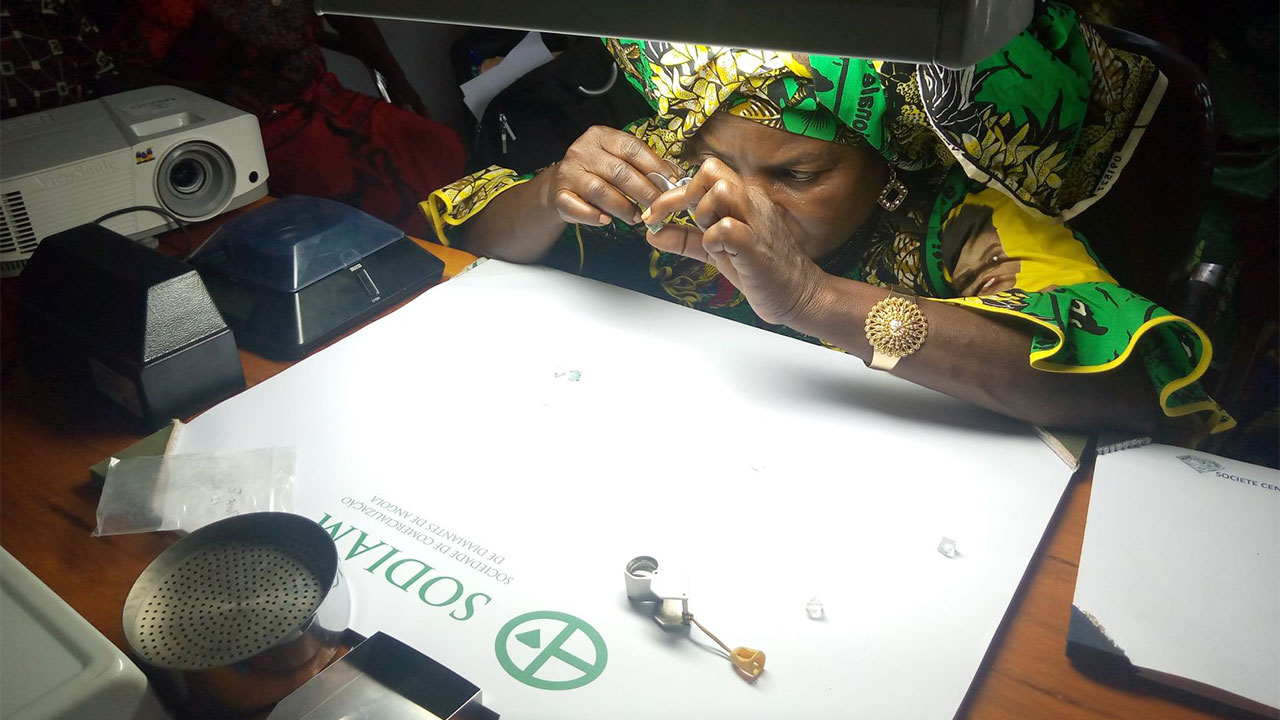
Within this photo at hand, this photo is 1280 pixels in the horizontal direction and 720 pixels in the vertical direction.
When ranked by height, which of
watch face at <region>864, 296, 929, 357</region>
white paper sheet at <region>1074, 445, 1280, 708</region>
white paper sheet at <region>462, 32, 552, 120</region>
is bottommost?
white paper sheet at <region>1074, 445, 1280, 708</region>

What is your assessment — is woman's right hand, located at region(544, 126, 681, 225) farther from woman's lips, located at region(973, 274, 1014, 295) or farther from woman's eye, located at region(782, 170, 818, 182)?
woman's lips, located at region(973, 274, 1014, 295)

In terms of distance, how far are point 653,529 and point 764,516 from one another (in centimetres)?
10

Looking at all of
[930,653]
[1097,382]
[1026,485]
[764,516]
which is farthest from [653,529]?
[1097,382]

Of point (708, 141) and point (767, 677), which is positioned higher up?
point (708, 141)

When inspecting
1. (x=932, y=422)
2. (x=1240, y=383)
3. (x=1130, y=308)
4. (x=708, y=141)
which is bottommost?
(x=1240, y=383)

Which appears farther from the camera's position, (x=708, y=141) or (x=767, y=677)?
(x=708, y=141)

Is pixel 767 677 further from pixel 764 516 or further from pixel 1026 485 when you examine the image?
pixel 1026 485

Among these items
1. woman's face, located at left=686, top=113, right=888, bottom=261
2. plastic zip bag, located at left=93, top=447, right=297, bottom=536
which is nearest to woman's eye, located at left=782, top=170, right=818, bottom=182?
woman's face, located at left=686, top=113, right=888, bottom=261

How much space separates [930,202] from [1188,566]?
528 millimetres

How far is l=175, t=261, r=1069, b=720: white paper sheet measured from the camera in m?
0.60

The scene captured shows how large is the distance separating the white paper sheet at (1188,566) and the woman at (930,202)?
85mm

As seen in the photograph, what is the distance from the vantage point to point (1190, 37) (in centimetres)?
131

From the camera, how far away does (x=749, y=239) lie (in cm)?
87

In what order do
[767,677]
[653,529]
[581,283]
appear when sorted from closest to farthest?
1. [767,677]
2. [653,529]
3. [581,283]
